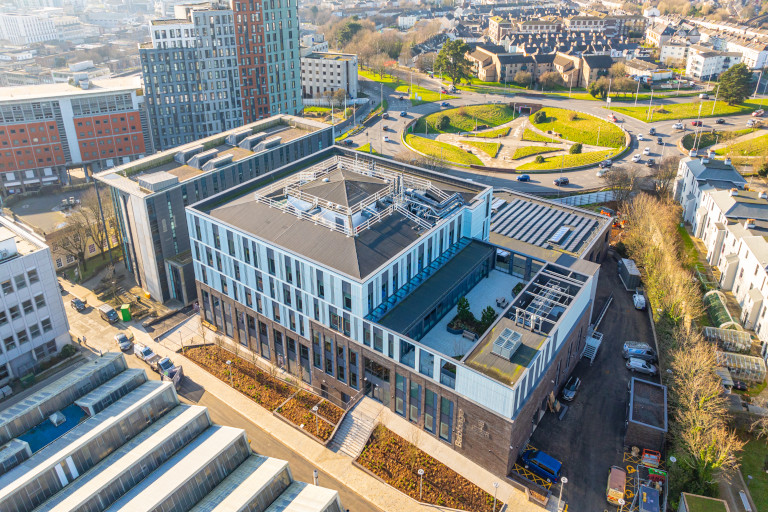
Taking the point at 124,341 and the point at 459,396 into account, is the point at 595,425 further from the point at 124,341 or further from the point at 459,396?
the point at 124,341

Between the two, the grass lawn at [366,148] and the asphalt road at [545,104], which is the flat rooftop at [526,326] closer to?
the asphalt road at [545,104]

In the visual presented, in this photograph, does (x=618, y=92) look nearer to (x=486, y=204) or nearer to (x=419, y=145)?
(x=419, y=145)

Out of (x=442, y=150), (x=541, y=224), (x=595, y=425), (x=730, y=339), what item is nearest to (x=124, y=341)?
(x=595, y=425)

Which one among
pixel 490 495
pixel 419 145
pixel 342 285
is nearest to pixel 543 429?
pixel 490 495

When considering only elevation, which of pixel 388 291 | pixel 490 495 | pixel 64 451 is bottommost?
pixel 490 495

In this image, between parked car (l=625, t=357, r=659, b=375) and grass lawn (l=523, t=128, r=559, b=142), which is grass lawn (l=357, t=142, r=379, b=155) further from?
parked car (l=625, t=357, r=659, b=375)

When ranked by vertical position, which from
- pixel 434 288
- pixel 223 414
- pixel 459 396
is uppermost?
pixel 434 288
